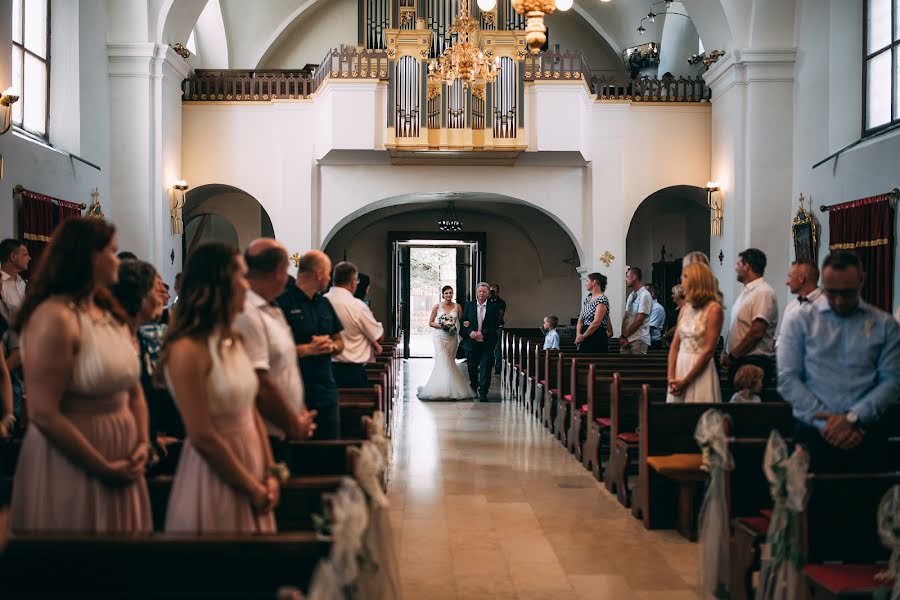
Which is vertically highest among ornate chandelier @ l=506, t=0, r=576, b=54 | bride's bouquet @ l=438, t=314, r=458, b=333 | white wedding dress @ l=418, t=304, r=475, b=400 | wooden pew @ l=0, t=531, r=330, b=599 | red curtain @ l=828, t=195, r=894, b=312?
ornate chandelier @ l=506, t=0, r=576, b=54

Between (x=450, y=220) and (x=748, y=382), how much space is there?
1407 centimetres

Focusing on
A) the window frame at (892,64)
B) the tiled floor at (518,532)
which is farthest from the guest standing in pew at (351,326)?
the window frame at (892,64)

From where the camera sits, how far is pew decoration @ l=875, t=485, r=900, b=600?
3.07 metres

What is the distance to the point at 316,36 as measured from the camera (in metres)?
18.7

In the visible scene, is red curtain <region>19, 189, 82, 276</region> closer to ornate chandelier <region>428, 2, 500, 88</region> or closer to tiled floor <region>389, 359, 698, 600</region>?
tiled floor <region>389, 359, 698, 600</region>

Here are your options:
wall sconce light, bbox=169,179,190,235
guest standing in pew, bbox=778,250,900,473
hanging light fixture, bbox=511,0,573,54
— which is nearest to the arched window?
wall sconce light, bbox=169,179,190,235

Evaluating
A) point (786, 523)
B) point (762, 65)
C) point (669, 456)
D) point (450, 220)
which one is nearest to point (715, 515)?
point (786, 523)

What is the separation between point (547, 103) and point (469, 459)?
7.85 metres

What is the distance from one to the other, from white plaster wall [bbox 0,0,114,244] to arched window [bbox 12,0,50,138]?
0.21 metres

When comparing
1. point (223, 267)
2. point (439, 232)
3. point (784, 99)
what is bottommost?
point (223, 267)

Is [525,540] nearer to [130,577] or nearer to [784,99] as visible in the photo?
[130,577]

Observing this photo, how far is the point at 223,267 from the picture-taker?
2.92m

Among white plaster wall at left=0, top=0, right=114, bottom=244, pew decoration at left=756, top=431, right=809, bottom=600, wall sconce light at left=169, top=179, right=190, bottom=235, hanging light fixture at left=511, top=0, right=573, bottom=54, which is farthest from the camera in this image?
wall sconce light at left=169, top=179, right=190, bottom=235

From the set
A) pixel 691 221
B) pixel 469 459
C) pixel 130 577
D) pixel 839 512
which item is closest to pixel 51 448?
pixel 130 577
